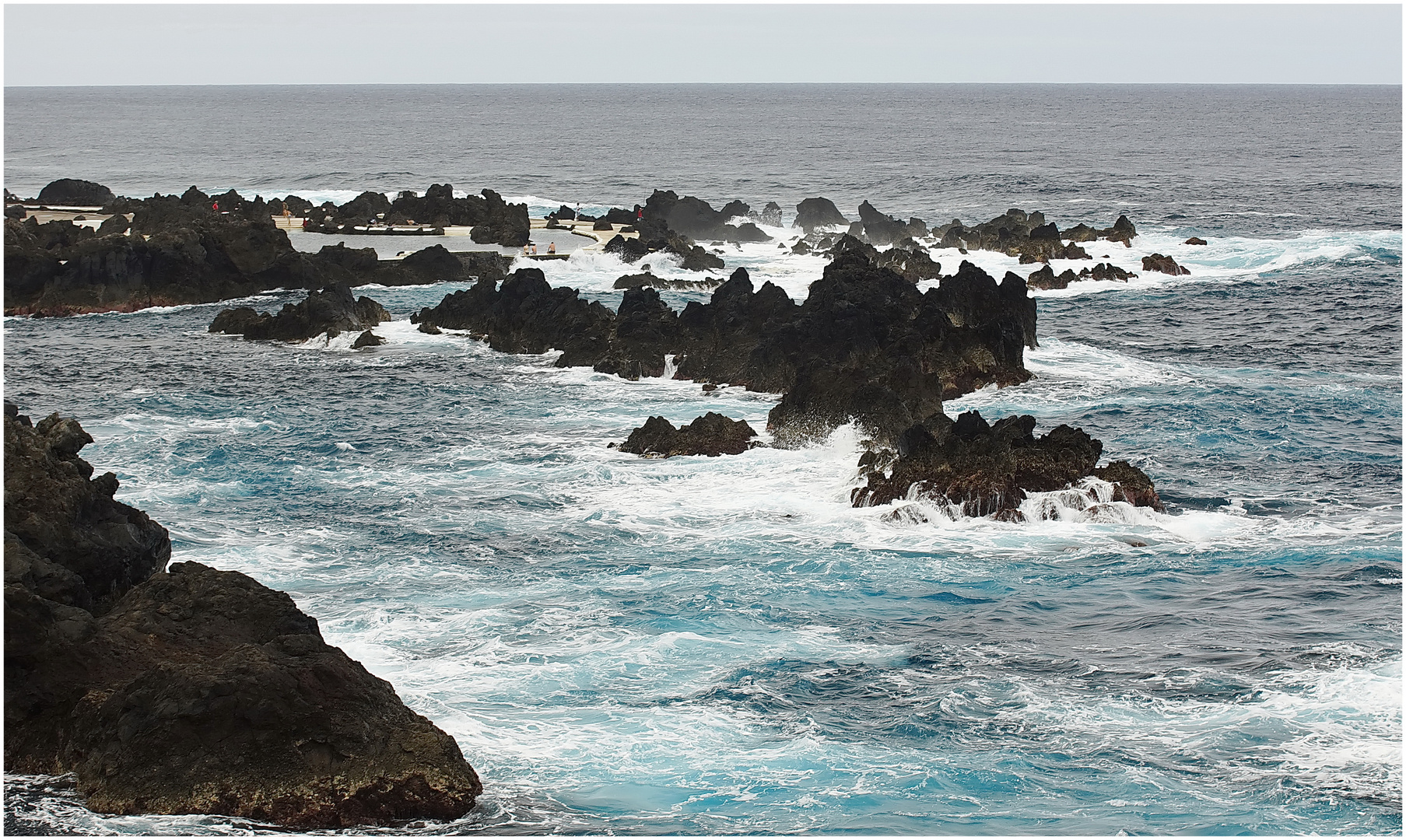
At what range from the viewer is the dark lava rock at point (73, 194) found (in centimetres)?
7731

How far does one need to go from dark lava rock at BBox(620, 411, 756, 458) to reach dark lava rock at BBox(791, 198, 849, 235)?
4754 centimetres

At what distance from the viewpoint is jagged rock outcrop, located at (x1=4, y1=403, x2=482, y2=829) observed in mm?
13547

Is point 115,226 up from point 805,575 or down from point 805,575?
up

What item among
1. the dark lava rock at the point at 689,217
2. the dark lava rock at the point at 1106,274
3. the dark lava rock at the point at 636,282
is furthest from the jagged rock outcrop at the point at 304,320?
the dark lava rock at the point at 1106,274

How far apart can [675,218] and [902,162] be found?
60709 mm

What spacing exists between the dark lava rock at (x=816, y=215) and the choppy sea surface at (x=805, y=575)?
1084 inches

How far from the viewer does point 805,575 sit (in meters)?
23.0

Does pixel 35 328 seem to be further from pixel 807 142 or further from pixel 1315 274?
pixel 807 142

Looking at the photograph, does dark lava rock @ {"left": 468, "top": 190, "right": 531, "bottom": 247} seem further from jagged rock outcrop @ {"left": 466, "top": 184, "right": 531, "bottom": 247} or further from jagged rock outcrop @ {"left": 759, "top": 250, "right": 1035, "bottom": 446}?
jagged rock outcrop @ {"left": 759, "top": 250, "right": 1035, "bottom": 446}

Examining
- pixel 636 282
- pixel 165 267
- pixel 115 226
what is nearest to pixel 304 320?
pixel 165 267

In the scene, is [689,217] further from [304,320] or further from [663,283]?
[304,320]

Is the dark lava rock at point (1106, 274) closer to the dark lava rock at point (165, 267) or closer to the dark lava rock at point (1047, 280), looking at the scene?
the dark lava rock at point (1047, 280)

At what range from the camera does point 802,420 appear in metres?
31.4

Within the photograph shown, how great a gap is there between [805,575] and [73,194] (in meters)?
68.9
